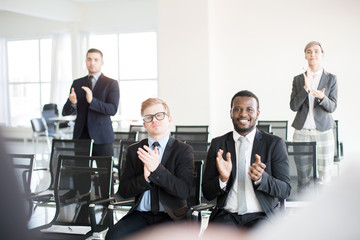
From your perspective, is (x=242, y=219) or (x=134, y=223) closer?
(x=242, y=219)

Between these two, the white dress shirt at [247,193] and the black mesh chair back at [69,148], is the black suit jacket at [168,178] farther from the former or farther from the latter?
the black mesh chair back at [69,148]

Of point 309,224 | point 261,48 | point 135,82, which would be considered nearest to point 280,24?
point 261,48

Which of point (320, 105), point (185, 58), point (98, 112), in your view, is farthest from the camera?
point (185, 58)

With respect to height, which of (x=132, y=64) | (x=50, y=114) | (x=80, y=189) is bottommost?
(x=80, y=189)

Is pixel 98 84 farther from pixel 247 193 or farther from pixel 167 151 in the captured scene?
pixel 247 193

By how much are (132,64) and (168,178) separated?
9.39m

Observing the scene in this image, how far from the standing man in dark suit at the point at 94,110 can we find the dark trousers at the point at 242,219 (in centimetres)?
188

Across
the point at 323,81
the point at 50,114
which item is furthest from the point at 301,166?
the point at 50,114

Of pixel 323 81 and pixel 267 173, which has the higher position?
pixel 323 81

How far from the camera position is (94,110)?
4098mm

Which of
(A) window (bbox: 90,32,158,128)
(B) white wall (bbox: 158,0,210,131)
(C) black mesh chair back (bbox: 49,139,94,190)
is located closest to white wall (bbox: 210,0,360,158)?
(B) white wall (bbox: 158,0,210,131)

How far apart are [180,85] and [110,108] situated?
3.31 metres

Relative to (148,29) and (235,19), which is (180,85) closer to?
(235,19)

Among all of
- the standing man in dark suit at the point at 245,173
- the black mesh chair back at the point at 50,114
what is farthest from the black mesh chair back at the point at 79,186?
the black mesh chair back at the point at 50,114
